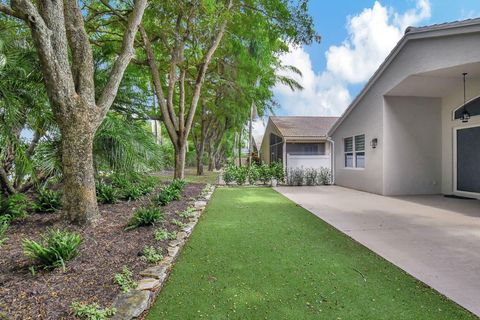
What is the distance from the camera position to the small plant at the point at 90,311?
2159 millimetres

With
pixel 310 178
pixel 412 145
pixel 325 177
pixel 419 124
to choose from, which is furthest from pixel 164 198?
pixel 325 177

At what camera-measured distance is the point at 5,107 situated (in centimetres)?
366

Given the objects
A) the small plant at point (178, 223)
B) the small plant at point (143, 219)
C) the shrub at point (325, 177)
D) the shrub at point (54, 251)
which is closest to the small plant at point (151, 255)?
the shrub at point (54, 251)

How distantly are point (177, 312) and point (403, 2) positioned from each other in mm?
15035

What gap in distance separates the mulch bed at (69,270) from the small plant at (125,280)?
52mm

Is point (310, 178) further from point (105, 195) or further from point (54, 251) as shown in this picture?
point (54, 251)

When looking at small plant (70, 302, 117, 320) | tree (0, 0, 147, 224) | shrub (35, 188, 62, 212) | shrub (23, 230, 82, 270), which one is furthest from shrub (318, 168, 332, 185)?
small plant (70, 302, 117, 320)

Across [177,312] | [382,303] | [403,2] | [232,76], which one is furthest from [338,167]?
[177,312]

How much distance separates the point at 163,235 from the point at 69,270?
139 centimetres

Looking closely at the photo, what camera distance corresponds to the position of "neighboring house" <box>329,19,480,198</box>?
7210 mm

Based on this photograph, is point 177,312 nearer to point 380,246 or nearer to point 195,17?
point 380,246

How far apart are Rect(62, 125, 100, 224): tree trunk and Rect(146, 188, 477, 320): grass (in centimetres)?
176

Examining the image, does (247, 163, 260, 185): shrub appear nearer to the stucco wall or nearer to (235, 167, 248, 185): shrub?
(235, 167, 248, 185): shrub

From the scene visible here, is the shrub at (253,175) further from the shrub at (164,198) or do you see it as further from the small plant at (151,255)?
the small plant at (151,255)
